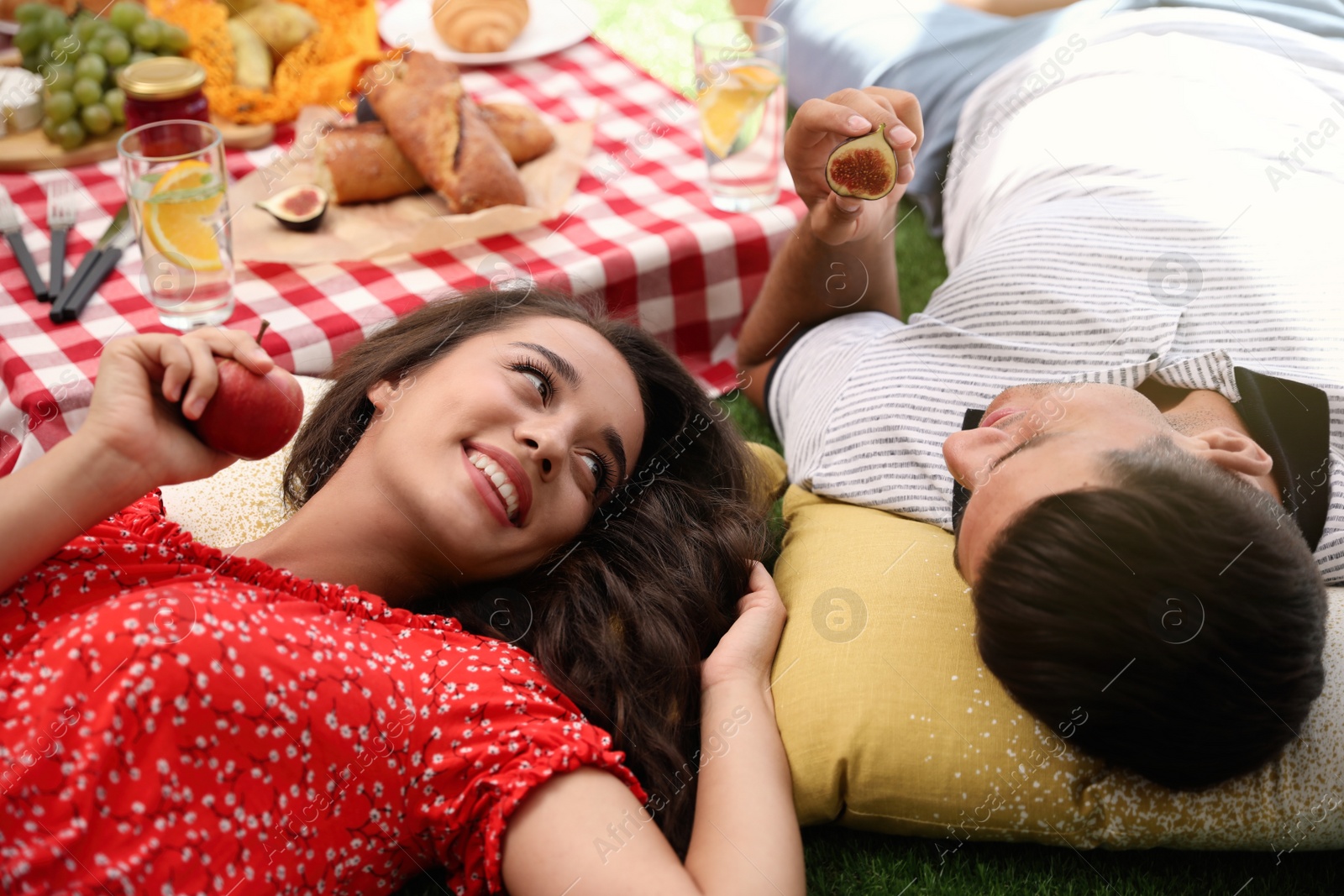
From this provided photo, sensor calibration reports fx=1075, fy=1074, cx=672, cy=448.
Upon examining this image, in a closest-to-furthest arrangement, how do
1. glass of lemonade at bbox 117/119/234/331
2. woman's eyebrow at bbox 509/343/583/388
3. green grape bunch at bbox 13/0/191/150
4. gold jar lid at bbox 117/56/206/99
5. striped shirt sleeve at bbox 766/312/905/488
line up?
woman's eyebrow at bbox 509/343/583/388 < striped shirt sleeve at bbox 766/312/905/488 < glass of lemonade at bbox 117/119/234/331 < gold jar lid at bbox 117/56/206/99 < green grape bunch at bbox 13/0/191/150

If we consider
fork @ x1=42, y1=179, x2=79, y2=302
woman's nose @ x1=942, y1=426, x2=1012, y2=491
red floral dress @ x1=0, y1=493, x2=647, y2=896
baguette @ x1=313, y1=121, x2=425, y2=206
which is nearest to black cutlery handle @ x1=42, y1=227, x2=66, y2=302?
fork @ x1=42, y1=179, x2=79, y2=302

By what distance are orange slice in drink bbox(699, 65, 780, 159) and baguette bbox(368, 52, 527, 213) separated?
46 cm

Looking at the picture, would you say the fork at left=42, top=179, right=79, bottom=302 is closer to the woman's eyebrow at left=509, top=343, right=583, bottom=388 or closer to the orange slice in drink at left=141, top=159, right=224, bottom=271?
the orange slice in drink at left=141, top=159, right=224, bottom=271

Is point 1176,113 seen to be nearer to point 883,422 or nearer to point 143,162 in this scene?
point 883,422

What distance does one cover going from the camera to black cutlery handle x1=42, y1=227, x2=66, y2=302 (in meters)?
2.05

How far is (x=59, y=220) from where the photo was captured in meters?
2.25

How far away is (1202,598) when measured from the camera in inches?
46.4

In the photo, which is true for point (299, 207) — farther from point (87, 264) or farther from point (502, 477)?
point (502, 477)

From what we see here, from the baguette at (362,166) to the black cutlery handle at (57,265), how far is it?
1.75 feet

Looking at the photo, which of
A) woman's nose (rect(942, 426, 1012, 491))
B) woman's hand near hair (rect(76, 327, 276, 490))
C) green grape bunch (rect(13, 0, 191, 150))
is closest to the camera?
woman's hand near hair (rect(76, 327, 276, 490))

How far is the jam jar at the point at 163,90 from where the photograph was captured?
7.27 ft

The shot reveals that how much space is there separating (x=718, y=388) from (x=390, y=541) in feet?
3.56

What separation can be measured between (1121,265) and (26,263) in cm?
205

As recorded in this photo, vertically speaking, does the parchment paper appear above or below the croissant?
below
